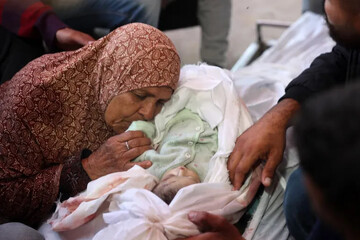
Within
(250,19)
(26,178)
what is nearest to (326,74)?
(26,178)

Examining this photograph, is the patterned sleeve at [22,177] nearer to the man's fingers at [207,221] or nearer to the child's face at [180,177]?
the child's face at [180,177]

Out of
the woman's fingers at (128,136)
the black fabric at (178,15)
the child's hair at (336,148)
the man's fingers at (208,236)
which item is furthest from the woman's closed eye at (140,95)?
the child's hair at (336,148)

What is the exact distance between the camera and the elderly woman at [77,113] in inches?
49.1

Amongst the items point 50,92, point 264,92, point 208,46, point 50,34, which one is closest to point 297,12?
point 208,46

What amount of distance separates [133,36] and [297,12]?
184cm

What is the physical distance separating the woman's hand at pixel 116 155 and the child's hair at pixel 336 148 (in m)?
0.72

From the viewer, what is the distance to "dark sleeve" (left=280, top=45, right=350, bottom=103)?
1323 millimetres

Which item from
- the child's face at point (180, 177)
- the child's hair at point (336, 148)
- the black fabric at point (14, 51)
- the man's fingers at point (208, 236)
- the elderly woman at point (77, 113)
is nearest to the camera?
the child's hair at point (336, 148)

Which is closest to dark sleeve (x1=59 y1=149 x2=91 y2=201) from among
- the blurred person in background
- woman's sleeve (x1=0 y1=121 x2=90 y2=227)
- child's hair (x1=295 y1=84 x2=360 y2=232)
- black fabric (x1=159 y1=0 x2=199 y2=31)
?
woman's sleeve (x1=0 y1=121 x2=90 y2=227)

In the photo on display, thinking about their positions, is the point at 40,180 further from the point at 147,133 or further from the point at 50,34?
the point at 50,34

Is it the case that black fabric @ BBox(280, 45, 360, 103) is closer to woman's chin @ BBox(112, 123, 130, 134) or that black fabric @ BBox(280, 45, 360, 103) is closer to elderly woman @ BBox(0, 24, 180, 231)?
elderly woman @ BBox(0, 24, 180, 231)

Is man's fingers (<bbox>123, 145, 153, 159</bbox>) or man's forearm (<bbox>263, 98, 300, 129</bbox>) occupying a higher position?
man's forearm (<bbox>263, 98, 300, 129</bbox>)

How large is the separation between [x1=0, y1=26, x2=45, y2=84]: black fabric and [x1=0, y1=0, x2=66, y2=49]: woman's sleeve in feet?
0.19

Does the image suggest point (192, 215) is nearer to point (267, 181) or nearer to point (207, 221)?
point (207, 221)
